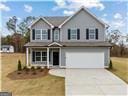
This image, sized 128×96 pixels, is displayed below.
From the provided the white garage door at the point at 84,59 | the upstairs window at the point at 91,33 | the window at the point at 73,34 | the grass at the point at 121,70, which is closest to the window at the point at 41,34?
the window at the point at 73,34

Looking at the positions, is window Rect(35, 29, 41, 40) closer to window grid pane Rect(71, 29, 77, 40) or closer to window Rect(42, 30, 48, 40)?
window Rect(42, 30, 48, 40)

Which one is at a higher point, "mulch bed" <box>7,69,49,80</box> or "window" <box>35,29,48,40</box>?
"window" <box>35,29,48,40</box>

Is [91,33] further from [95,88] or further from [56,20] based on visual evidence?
[95,88]

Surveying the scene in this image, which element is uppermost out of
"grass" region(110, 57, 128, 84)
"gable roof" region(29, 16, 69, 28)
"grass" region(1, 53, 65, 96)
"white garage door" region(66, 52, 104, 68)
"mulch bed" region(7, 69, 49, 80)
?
"gable roof" region(29, 16, 69, 28)

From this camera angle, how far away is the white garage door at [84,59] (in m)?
31.3

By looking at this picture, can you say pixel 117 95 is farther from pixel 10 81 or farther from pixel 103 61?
pixel 103 61

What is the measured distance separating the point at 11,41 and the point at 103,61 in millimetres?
46752

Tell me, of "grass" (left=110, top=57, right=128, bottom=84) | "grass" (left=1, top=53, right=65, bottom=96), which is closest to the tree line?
"grass" (left=110, top=57, right=128, bottom=84)

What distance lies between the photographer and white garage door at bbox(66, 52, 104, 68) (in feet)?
103

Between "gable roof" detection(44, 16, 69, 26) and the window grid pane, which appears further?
"gable roof" detection(44, 16, 69, 26)

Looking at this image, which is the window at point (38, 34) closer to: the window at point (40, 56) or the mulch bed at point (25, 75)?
the window at point (40, 56)

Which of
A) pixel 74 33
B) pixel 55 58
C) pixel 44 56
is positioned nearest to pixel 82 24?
pixel 74 33

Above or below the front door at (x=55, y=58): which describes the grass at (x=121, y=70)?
below

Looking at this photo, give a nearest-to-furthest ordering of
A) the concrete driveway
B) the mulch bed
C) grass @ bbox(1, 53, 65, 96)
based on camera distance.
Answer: the concrete driveway < grass @ bbox(1, 53, 65, 96) < the mulch bed
